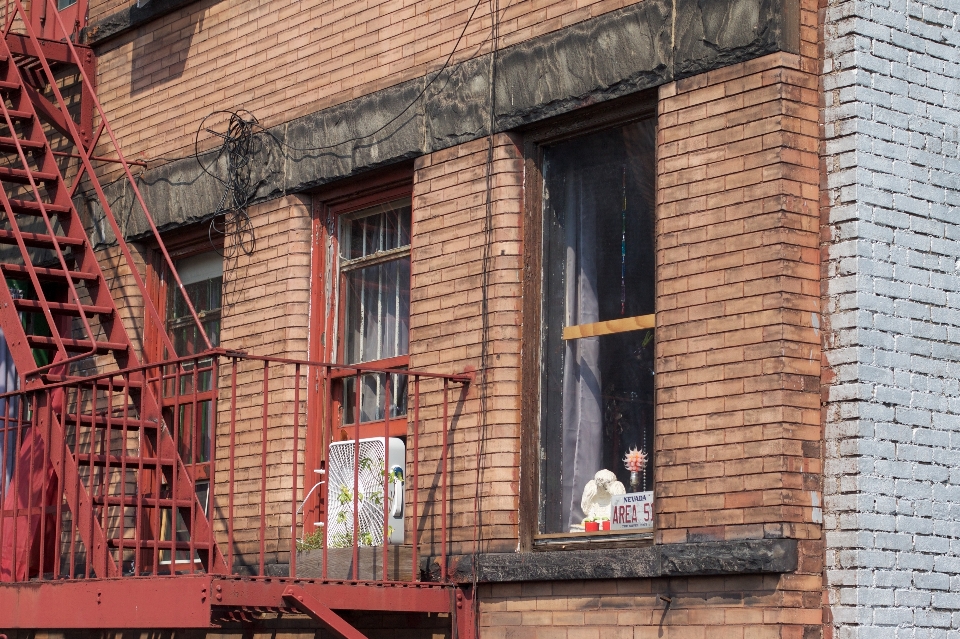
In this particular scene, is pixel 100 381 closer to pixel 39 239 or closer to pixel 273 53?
pixel 39 239

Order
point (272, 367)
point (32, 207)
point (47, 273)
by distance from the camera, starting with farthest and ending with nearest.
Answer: point (32, 207)
point (272, 367)
point (47, 273)

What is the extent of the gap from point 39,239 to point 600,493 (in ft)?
13.2

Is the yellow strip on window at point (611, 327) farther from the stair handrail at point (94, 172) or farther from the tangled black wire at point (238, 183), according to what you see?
the tangled black wire at point (238, 183)

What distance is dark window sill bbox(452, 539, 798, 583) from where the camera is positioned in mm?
6652

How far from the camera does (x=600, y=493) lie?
771 centimetres

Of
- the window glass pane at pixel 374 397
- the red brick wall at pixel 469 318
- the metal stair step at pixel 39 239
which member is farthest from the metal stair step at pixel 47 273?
the red brick wall at pixel 469 318

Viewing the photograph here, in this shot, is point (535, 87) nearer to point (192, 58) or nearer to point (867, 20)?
point (867, 20)

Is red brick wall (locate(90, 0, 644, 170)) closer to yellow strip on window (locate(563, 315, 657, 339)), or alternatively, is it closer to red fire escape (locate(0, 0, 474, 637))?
red fire escape (locate(0, 0, 474, 637))

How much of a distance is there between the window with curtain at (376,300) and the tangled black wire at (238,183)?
72 cm

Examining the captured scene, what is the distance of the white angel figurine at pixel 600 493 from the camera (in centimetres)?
766

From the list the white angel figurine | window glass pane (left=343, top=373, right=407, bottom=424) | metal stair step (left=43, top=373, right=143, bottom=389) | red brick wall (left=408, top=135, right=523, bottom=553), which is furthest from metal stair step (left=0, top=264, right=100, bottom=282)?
the white angel figurine

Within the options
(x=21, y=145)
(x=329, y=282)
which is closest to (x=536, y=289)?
(x=329, y=282)

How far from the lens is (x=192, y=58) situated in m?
10.7

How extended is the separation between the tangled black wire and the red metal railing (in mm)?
799
